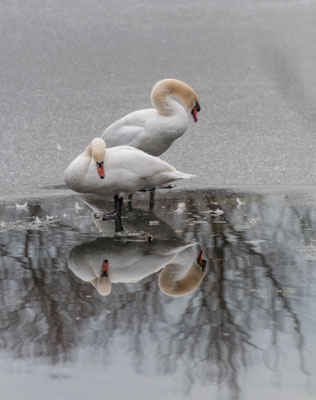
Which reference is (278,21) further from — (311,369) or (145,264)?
(311,369)

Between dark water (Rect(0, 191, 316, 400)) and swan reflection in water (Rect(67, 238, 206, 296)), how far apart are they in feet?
0.04

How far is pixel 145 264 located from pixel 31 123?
490cm

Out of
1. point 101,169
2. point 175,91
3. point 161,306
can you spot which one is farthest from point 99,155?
point 161,306

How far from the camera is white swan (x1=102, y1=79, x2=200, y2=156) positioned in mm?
7000

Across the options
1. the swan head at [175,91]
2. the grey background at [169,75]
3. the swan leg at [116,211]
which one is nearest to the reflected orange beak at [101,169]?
the swan leg at [116,211]

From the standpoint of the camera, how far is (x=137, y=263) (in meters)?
4.71

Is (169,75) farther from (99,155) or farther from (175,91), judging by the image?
(99,155)

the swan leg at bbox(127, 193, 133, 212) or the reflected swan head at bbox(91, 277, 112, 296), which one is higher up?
the swan leg at bbox(127, 193, 133, 212)

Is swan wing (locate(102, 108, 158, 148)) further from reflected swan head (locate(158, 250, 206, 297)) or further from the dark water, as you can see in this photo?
reflected swan head (locate(158, 250, 206, 297))

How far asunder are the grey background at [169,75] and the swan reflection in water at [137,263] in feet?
6.93

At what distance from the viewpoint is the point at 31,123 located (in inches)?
362

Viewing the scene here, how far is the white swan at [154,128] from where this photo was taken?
23.0ft

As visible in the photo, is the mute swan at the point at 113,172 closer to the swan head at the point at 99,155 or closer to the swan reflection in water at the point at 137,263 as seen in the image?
the swan head at the point at 99,155

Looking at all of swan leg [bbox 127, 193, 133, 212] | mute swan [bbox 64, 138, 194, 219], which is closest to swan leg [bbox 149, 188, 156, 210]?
swan leg [bbox 127, 193, 133, 212]
